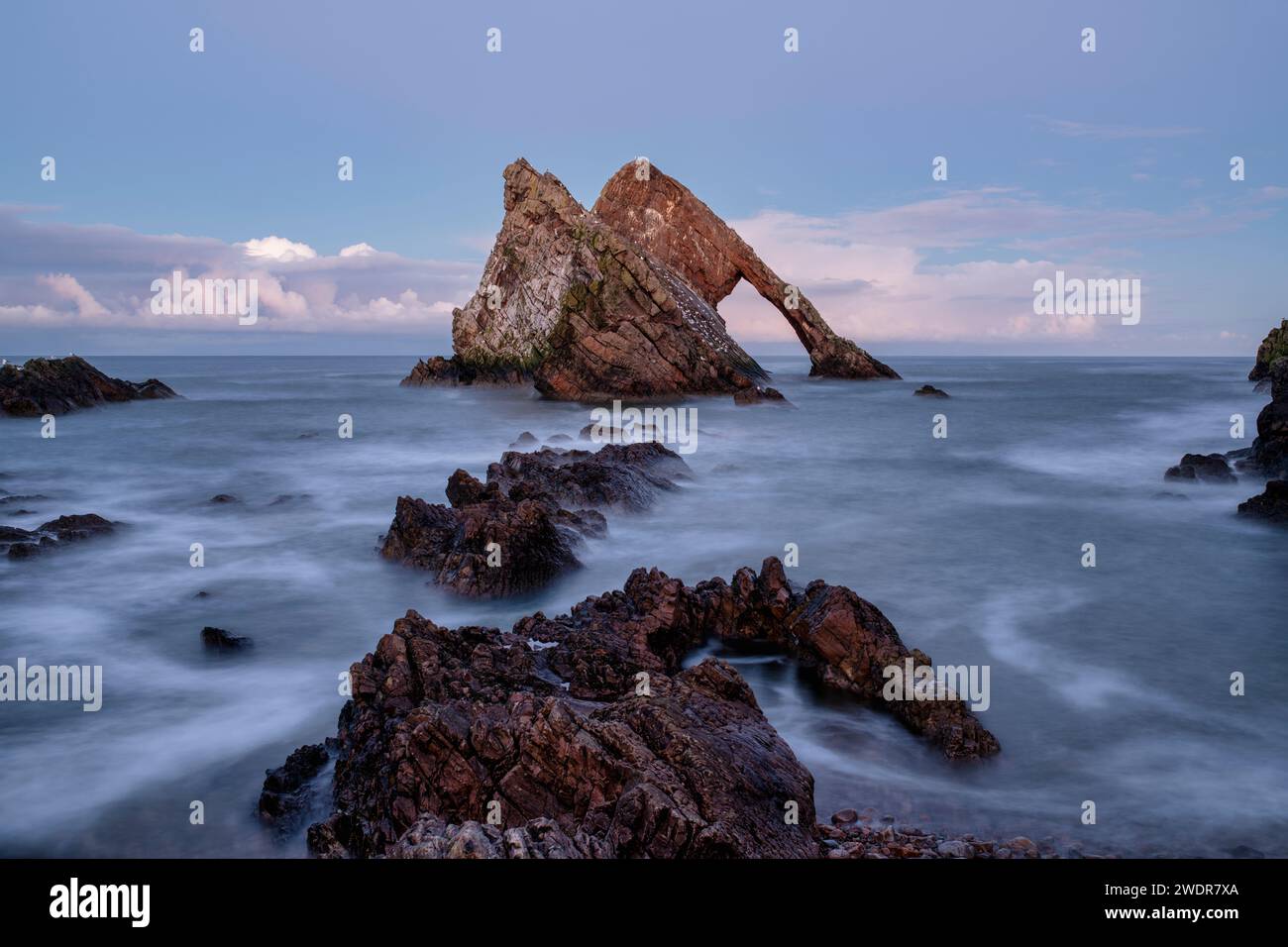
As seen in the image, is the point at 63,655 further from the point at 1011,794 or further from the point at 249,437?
the point at 249,437

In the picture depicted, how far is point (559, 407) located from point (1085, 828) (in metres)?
32.8

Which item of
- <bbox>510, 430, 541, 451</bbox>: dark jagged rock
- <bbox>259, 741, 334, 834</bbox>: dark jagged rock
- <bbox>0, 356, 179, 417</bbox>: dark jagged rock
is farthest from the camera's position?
<bbox>0, 356, 179, 417</bbox>: dark jagged rock

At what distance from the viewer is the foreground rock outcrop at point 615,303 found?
132 ft

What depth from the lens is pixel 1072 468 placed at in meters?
23.2

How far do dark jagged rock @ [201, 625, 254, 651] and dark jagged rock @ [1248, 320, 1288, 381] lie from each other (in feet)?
151

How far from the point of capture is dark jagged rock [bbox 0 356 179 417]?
33.0 metres

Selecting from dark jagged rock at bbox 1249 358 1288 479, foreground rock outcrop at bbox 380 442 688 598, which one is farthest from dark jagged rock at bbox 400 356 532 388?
dark jagged rock at bbox 1249 358 1288 479

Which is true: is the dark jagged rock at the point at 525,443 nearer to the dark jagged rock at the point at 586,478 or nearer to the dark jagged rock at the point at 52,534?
the dark jagged rock at the point at 586,478

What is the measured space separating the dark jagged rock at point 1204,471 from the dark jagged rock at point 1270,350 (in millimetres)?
27354

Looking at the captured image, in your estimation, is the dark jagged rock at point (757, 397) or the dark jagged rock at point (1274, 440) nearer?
the dark jagged rock at point (1274, 440)

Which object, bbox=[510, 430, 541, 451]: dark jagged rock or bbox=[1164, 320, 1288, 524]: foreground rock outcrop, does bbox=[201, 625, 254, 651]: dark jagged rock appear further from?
bbox=[1164, 320, 1288, 524]: foreground rock outcrop

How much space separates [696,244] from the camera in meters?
56.3

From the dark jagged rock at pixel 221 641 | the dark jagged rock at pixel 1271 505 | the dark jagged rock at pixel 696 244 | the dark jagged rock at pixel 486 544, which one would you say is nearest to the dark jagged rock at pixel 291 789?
the dark jagged rock at pixel 221 641
